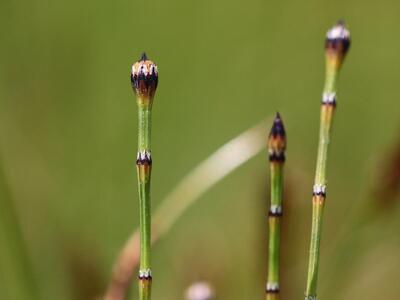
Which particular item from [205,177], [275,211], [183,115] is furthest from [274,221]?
[183,115]

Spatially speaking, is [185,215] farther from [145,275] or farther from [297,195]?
[145,275]

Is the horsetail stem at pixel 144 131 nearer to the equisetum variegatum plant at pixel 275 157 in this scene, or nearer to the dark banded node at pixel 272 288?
the equisetum variegatum plant at pixel 275 157

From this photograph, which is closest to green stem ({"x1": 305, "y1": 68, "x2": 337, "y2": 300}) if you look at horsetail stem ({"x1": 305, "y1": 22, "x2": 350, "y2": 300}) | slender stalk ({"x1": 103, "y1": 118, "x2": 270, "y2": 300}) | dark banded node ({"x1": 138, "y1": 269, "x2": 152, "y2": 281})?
horsetail stem ({"x1": 305, "y1": 22, "x2": 350, "y2": 300})

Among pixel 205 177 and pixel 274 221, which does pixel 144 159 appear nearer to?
pixel 274 221

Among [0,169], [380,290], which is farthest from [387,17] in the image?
[0,169]

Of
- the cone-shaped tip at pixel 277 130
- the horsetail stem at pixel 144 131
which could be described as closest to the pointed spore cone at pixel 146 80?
the horsetail stem at pixel 144 131

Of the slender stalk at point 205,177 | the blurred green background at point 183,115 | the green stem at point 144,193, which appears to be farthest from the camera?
the blurred green background at point 183,115
